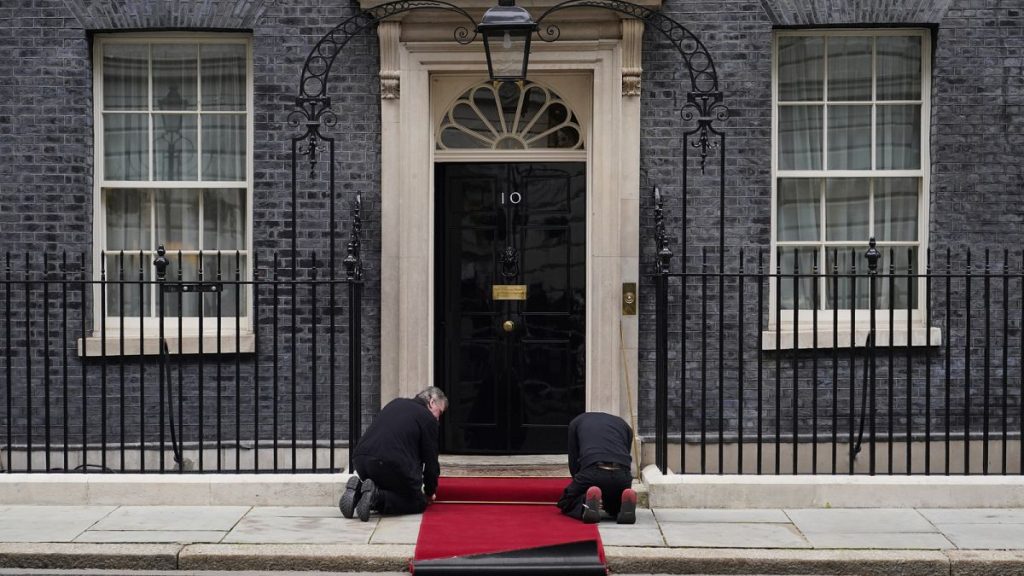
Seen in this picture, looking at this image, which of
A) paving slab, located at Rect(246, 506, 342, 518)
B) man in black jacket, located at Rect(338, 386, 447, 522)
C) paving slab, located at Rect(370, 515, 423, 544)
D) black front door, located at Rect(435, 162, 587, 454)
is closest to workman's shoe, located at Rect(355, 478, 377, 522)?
man in black jacket, located at Rect(338, 386, 447, 522)

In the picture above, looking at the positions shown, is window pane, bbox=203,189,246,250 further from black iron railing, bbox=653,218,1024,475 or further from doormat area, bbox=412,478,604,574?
black iron railing, bbox=653,218,1024,475

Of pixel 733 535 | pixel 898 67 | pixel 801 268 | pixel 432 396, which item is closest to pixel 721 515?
pixel 733 535

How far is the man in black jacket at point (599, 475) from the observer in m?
8.62

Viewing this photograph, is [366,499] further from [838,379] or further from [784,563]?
[838,379]

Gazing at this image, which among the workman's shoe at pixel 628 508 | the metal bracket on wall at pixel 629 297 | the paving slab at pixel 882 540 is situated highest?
the metal bracket on wall at pixel 629 297

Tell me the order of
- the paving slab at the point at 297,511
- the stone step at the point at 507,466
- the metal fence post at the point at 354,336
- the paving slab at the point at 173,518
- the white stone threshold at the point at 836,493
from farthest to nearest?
the stone step at the point at 507,466
the metal fence post at the point at 354,336
the white stone threshold at the point at 836,493
the paving slab at the point at 297,511
the paving slab at the point at 173,518

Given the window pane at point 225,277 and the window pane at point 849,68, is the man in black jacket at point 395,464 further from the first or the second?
the window pane at point 849,68

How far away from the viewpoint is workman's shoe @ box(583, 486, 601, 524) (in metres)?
8.60

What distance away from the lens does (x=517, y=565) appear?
25.0 ft

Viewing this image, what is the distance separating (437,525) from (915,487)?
11.0 ft

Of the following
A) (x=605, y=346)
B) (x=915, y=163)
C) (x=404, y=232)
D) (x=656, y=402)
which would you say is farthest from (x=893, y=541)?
(x=404, y=232)

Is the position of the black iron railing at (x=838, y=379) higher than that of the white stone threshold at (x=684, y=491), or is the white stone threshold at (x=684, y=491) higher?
the black iron railing at (x=838, y=379)

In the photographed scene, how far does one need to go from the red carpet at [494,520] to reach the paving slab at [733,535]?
523 millimetres

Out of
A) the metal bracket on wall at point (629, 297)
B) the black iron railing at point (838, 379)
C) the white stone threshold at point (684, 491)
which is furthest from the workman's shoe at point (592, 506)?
the metal bracket on wall at point (629, 297)
